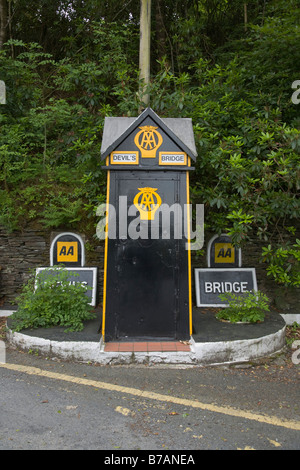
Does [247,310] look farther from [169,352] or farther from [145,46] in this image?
[145,46]

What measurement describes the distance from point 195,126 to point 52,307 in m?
4.06

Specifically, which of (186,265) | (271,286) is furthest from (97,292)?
(271,286)

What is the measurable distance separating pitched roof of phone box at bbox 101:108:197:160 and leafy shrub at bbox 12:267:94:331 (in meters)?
2.04

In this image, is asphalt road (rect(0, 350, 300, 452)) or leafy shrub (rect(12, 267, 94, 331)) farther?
leafy shrub (rect(12, 267, 94, 331))

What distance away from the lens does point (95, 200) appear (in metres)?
7.32

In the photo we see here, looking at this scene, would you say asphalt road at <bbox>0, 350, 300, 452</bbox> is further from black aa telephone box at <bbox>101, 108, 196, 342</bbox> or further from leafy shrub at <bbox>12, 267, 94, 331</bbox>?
black aa telephone box at <bbox>101, 108, 196, 342</bbox>

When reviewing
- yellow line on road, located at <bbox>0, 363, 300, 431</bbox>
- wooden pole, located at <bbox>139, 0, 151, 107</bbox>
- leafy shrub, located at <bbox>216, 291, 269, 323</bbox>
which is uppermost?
wooden pole, located at <bbox>139, 0, 151, 107</bbox>

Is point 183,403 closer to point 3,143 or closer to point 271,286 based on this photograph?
point 271,286

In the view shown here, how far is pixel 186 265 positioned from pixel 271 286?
2853mm

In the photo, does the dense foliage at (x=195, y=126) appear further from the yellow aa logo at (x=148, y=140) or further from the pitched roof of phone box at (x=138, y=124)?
the yellow aa logo at (x=148, y=140)

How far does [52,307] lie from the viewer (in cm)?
562

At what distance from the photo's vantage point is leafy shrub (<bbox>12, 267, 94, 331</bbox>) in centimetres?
553

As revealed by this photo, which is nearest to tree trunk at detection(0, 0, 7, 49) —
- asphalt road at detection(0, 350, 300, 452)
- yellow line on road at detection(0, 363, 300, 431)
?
asphalt road at detection(0, 350, 300, 452)

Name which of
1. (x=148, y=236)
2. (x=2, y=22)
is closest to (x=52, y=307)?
(x=148, y=236)
